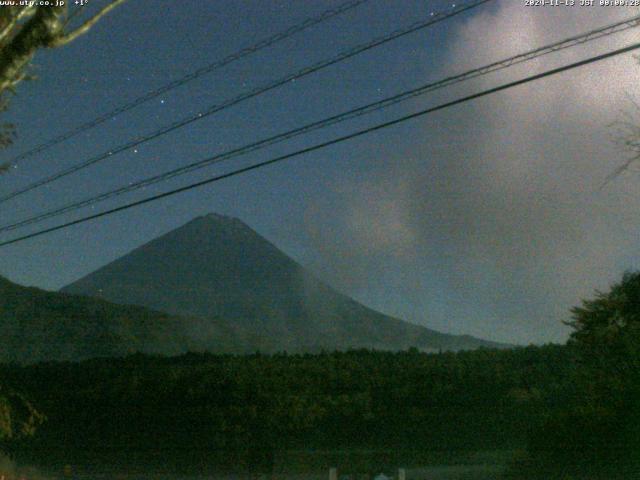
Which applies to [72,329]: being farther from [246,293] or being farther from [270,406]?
[246,293]

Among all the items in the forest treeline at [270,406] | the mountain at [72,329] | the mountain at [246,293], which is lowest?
the forest treeline at [270,406]

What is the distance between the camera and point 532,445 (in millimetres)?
16062

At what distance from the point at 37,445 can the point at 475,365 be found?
15679mm

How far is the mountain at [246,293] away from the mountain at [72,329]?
10.1 metres

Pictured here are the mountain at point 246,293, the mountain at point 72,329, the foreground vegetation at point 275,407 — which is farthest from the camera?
the mountain at point 246,293

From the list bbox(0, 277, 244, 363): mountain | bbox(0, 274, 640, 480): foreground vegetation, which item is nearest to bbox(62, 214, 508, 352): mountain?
bbox(0, 277, 244, 363): mountain

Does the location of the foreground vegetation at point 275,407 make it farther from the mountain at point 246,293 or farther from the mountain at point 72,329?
the mountain at point 246,293

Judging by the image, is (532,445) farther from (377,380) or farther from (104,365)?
(104,365)

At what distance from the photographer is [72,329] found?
53.6 meters

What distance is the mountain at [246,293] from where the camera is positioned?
311 feet

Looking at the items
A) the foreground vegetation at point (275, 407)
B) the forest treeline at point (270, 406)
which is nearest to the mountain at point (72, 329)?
the foreground vegetation at point (275, 407)

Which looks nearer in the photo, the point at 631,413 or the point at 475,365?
the point at 631,413

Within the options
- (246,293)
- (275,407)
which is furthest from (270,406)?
(246,293)

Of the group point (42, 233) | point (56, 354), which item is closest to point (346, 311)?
point (56, 354)
